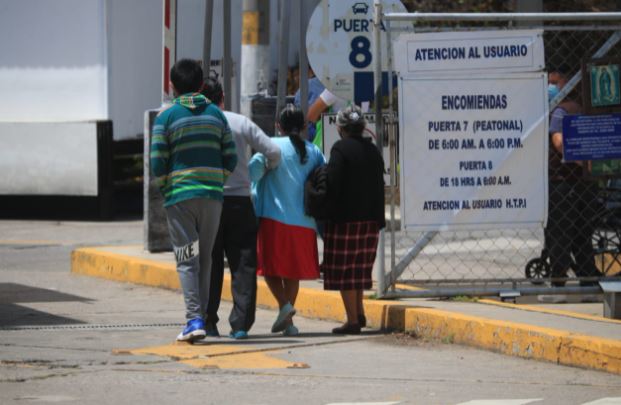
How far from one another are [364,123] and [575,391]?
9.05ft

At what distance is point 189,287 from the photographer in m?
8.98

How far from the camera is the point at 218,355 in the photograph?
866cm

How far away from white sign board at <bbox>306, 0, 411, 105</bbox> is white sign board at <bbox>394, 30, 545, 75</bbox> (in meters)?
0.95

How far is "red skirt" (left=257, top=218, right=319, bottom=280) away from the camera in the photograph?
31.3ft

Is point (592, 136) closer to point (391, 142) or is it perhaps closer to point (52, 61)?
point (391, 142)

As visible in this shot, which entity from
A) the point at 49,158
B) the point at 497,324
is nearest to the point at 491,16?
the point at 497,324

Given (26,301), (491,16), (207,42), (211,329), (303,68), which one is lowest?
(26,301)

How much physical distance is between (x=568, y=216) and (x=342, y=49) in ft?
7.21

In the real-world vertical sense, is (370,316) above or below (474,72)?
below

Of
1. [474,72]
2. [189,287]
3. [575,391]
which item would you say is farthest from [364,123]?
[575,391]

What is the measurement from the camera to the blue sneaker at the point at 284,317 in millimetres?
9500

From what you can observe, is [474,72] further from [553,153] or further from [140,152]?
[140,152]

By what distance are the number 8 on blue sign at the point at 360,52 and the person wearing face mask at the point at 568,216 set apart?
1.44 metres

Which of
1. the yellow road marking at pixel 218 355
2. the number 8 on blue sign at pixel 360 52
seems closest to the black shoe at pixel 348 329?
the yellow road marking at pixel 218 355
